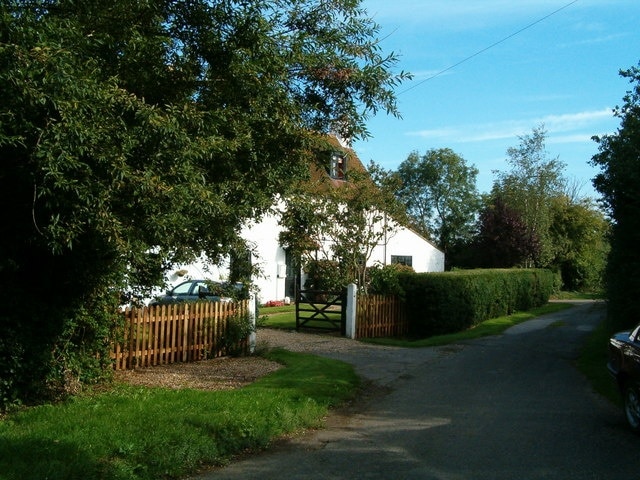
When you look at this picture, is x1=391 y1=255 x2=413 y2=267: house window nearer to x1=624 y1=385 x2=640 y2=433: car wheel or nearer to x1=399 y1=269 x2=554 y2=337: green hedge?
x1=399 y1=269 x2=554 y2=337: green hedge

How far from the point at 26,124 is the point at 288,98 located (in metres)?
4.22

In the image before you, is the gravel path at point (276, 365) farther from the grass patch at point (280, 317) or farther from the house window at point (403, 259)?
the house window at point (403, 259)

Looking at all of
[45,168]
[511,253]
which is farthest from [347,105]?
[511,253]

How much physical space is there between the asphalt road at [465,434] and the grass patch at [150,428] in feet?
1.11

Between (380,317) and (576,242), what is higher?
(576,242)

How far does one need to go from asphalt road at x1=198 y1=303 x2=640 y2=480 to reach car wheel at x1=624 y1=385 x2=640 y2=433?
0.45ft

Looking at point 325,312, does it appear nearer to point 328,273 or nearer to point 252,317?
point 328,273

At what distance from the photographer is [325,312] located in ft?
68.0

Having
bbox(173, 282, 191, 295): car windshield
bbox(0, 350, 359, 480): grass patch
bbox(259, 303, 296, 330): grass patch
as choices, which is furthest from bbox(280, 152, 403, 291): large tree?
bbox(0, 350, 359, 480): grass patch

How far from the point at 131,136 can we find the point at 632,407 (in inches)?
272

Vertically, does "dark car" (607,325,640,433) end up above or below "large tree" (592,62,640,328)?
below

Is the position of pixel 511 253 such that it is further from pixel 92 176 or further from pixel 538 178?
pixel 92 176

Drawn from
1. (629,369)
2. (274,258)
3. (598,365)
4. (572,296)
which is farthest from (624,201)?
(572,296)

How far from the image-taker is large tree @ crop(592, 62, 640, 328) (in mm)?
12727
